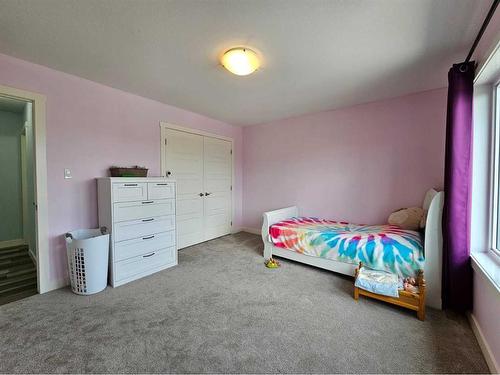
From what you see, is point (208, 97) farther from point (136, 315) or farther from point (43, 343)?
point (43, 343)

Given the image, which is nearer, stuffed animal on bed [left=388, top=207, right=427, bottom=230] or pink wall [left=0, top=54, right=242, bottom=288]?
pink wall [left=0, top=54, right=242, bottom=288]

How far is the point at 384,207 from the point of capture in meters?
3.16

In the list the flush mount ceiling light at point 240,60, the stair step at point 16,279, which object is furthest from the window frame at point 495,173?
the stair step at point 16,279

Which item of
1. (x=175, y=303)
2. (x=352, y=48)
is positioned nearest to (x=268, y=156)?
(x=352, y=48)

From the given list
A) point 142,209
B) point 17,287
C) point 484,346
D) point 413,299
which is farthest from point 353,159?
point 17,287

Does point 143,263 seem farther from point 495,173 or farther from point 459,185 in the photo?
point 495,173

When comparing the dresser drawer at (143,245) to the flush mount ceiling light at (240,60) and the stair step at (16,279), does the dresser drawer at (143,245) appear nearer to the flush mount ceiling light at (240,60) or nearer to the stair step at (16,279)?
the stair step at (16,279)

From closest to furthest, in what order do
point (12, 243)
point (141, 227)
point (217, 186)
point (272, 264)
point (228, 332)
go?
point (228, 332), point (141, 227), point (272, 264), point (12, 243), point (217, 186)

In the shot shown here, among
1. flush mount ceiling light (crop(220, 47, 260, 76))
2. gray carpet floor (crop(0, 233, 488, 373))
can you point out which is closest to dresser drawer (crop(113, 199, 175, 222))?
gray carpet floor (crop(0, 233, 488, 373))

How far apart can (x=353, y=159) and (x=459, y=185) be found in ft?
5.52

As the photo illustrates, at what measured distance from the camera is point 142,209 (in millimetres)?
2607

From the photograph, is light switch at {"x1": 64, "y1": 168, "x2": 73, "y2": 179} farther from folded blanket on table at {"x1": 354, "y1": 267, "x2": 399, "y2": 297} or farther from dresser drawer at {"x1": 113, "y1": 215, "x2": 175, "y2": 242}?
folded blanket on table at {"x1": 354, "y1": 267, "x2": 399, "y2": 297}

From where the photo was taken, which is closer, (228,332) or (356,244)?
(228,332)

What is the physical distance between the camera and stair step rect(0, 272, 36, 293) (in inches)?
94.2
